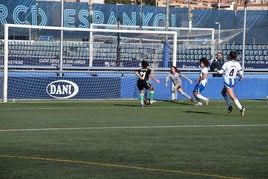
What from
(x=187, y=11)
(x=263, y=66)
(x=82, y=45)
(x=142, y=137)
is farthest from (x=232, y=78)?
(x=187, y=11)

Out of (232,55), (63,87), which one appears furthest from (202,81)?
(63,87)

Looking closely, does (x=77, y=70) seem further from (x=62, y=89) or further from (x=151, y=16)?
(x=151, y=16)

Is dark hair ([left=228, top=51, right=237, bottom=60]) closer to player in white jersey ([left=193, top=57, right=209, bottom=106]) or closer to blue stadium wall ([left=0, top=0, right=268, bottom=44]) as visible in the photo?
player in white jersey ([left=193, top=57, right=209, bottom=106])

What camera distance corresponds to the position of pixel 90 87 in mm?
31297

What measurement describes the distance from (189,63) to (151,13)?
27.9 meters

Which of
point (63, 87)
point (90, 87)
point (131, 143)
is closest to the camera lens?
point (131, 143)

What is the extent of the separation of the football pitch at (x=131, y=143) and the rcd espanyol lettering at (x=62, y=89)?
3.93 metres

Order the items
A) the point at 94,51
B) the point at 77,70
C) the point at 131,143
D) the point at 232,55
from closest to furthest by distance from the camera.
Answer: the point at 131,143
the point at 232,55
the point at 77,70
the point at 94,51

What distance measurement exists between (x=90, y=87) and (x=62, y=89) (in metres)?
1.16

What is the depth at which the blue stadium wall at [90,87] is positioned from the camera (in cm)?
3003

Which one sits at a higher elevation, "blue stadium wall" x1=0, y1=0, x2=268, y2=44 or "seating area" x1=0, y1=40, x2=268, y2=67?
"blue stadium wall" x1=0, y1=0, x2=268, y2=44

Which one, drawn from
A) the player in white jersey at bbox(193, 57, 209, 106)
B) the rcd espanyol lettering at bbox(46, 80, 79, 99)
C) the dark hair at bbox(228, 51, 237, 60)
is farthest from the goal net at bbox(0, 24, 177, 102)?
the dark hair at bbox(228, 51, 237, 60)

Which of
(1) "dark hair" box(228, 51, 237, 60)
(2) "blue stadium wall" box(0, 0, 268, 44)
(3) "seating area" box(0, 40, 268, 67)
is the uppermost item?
(2) "blue stadium wall" box(0, 0, 268, 44)

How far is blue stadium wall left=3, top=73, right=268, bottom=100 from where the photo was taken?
30.0m
